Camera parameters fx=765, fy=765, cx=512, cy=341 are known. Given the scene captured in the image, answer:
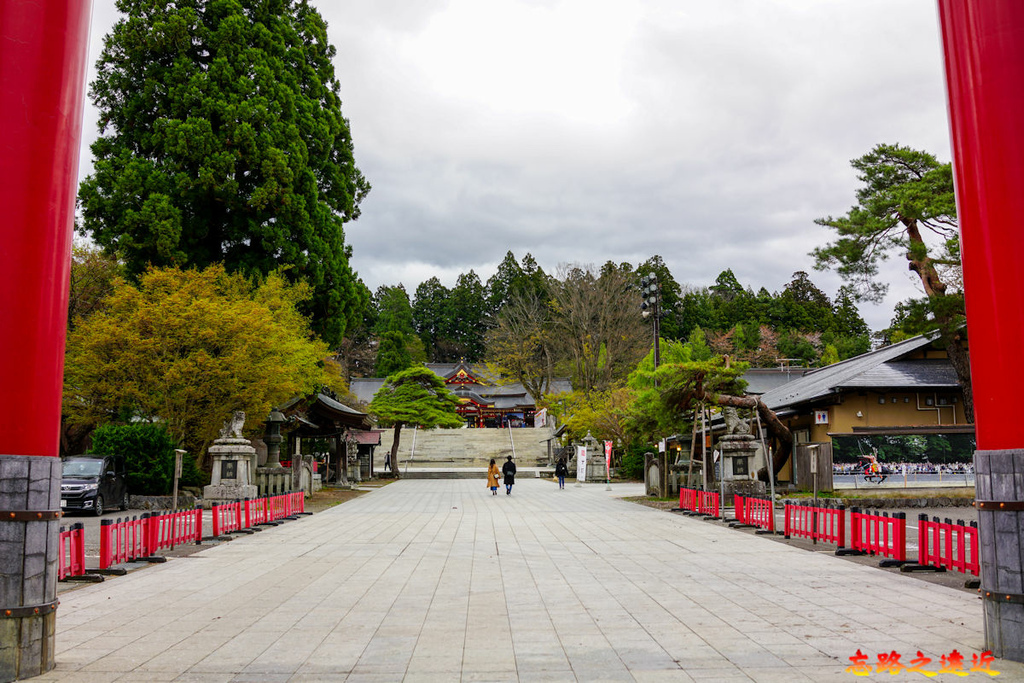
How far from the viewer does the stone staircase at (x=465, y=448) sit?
2174 inches

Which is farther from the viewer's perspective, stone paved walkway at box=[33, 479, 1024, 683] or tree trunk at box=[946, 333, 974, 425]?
tree trunk at box=[946, 333, 974, 425]

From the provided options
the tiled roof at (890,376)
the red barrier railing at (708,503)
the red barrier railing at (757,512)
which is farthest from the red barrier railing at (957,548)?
the tiled roof at (890,376)

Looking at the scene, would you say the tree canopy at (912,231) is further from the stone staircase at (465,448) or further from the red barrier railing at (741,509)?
the stone staircase at (465,448)

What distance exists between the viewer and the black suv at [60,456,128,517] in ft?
57.7

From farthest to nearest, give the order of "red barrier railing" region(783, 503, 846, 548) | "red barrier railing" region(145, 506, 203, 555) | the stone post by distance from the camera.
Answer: the stone post
"red barrier railing" region(783, 503, 846, 548)
"red barrier railing" region(145, 506, 203, 555)

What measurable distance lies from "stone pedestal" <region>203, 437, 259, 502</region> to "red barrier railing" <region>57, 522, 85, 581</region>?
1049 cm

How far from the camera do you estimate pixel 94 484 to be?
17938mm

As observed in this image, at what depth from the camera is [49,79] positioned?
5570 millimetres

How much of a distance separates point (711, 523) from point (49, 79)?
15547mm

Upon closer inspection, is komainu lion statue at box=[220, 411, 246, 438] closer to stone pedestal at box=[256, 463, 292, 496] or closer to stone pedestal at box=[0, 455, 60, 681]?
stone pedestal at box=[256, 463, 292, 496]

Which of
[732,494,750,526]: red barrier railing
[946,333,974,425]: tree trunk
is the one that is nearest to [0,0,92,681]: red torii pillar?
[732,494,750,526]: red barrier railing

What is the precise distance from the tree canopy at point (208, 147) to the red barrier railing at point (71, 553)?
17.6 m

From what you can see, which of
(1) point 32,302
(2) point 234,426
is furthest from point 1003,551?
(2) point 234,426

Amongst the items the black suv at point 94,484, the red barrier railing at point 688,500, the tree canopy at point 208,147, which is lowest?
the red barrier railing at point 688,500
